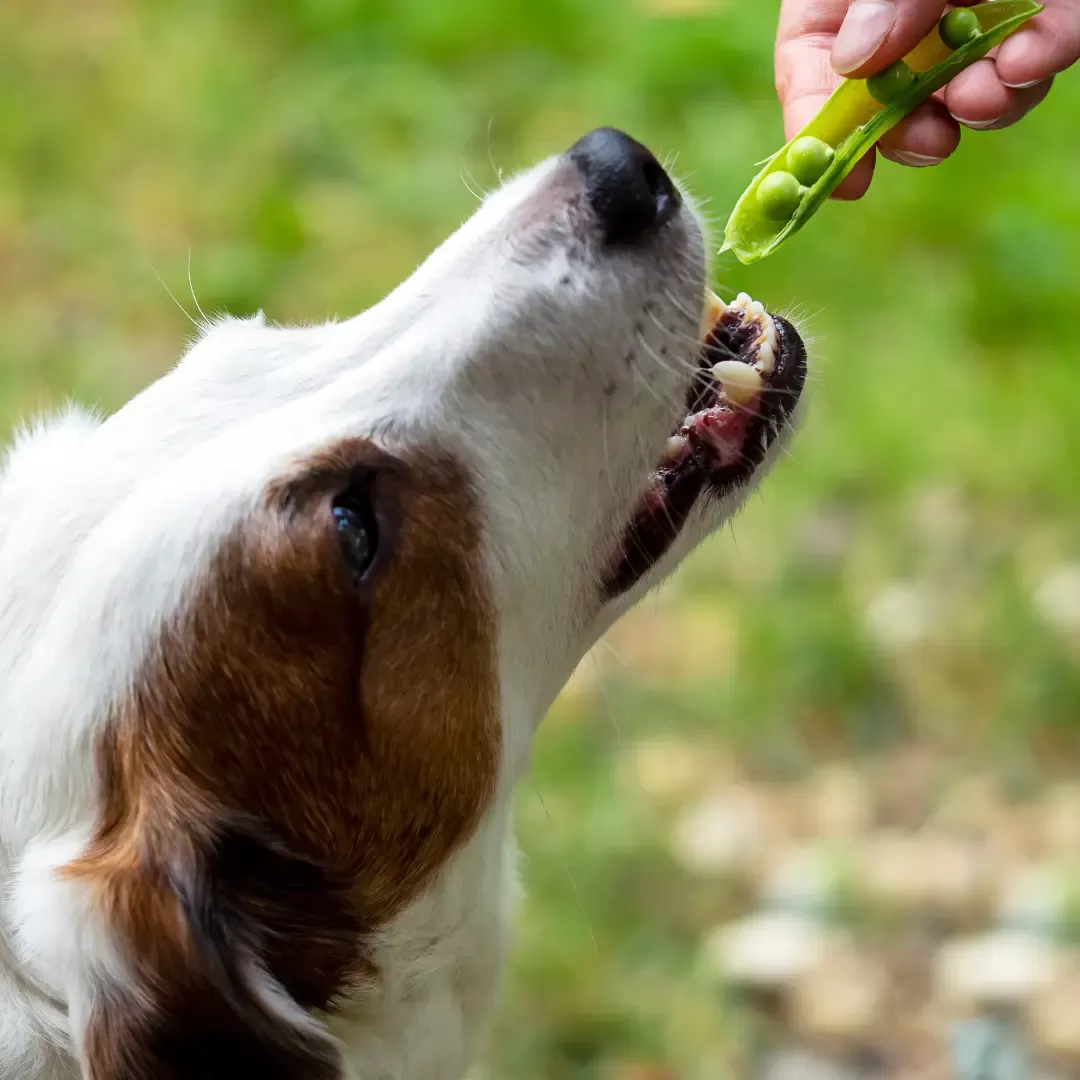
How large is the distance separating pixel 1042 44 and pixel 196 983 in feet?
5.73

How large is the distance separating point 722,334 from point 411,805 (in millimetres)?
796

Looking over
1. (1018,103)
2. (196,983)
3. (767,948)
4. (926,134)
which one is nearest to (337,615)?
(196,983)

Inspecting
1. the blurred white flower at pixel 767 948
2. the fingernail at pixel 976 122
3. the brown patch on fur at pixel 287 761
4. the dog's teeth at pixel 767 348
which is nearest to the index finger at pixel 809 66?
the fingernail at pixel 976 122

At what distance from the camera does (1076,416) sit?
141 inches

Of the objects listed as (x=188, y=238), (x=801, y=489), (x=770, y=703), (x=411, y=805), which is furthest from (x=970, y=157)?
(x=411, y=805)

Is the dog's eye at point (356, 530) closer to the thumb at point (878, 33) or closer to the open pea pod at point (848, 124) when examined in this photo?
the open pea pod at point (848, 124)

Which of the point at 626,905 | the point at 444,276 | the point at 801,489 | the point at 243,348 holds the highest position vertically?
the point at 801,489

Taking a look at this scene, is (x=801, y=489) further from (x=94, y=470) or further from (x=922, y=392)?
(x=94, y=470)

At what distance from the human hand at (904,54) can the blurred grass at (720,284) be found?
573 millimetres

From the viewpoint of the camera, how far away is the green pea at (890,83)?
2.04 m

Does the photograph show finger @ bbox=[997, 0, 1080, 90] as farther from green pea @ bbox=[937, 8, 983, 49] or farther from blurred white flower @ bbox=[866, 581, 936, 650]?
blurred white flower @ bbox=[866, 581, 936, 650]

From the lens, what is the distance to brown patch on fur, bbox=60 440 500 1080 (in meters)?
1.59

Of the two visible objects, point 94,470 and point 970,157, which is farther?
point 970,157

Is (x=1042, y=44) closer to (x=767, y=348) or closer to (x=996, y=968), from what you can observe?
(x=767, y=348)
